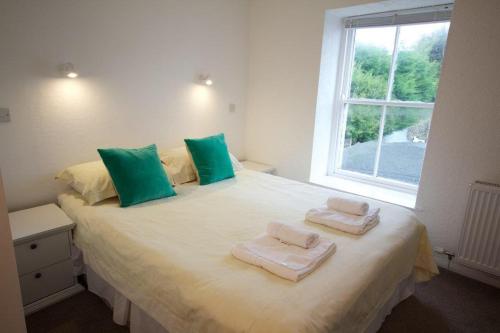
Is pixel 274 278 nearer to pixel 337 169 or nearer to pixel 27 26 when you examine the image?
pixel 27 26

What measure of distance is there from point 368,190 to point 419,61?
1.34m

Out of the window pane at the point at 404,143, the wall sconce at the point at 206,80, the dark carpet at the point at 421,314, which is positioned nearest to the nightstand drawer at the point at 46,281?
the dark carpet at the point at 421,314

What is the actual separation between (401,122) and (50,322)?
3340mm

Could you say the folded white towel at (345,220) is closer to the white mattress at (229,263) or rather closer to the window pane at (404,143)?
the white mattress at (229,263)

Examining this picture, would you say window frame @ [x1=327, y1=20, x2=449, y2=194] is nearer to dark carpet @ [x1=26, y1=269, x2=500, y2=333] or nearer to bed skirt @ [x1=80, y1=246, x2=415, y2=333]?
dark carpet @ [x1=26, y1=269, x2=500, y2=333]

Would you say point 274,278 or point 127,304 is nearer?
point 274,278

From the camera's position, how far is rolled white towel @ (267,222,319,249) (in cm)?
162

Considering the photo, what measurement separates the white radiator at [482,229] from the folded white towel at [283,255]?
1464 mm

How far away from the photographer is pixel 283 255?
1544 mm

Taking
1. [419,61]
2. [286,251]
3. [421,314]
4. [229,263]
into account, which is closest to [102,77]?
[229,263]

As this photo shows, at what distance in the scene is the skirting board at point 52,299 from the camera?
1938 mm

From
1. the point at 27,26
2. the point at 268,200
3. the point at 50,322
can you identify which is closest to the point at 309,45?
the point at 268,200

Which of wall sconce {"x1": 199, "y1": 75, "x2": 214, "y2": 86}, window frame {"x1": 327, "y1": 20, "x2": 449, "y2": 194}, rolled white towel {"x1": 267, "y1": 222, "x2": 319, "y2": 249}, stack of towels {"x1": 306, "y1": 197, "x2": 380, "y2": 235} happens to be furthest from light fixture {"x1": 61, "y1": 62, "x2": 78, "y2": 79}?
window frame {"x1": 327, "y1": 20, "x2": 449, "y2": 194}

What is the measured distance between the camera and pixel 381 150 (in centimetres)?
329
